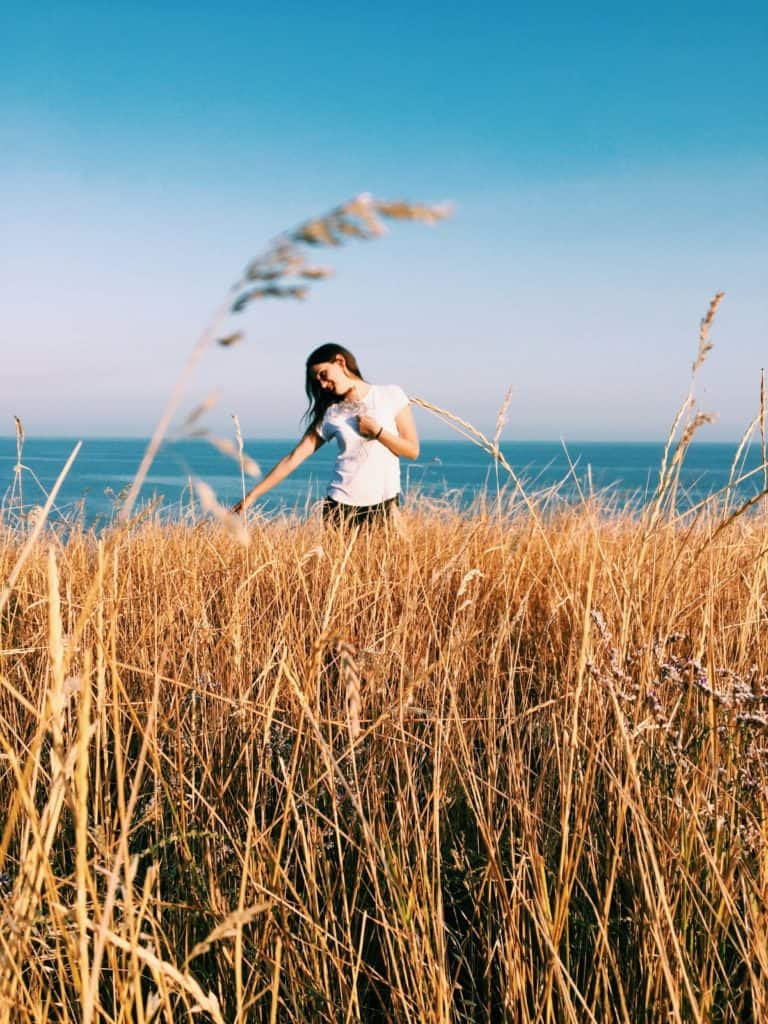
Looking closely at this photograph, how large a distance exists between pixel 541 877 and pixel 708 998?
24 cm

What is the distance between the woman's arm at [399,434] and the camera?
4211mm

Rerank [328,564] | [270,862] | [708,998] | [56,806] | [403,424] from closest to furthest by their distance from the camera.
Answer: [56,806] → [708,998] → [270,862] → [328,564] → [403,424]

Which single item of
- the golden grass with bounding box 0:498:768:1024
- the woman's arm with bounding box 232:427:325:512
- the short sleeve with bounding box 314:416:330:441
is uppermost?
the short sleeve with bounding box 314:416:330:441

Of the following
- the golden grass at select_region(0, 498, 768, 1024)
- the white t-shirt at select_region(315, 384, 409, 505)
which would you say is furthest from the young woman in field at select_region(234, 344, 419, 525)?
the golden grass at select_region(0, 498, 768, 1024)

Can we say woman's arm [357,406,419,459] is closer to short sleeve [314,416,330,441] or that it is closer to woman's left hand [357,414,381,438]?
woman's left hand [357,414,381,438]

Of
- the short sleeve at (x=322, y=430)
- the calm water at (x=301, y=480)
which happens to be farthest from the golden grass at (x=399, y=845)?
the short sleeve at (x=322, y=430)

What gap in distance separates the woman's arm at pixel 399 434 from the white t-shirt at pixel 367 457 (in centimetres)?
7

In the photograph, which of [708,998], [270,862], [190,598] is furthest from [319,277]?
[190,598]

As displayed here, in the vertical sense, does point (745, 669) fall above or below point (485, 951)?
above

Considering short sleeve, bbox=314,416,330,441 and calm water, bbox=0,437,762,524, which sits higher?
short sleeve, bbox=314,416,330,441

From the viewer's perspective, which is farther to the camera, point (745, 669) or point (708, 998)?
point (745, 669)

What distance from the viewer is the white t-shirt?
462 centimetres

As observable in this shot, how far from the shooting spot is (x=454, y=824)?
1517mm

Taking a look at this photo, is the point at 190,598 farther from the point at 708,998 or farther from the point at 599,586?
the point at 708,998
